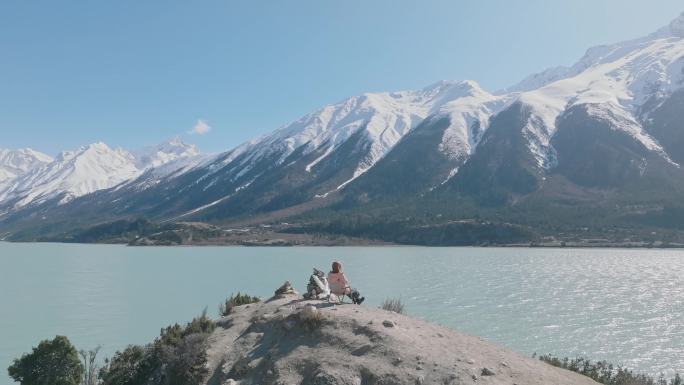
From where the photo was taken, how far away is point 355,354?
16953mm

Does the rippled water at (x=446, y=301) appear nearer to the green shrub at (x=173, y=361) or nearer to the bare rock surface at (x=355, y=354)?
the green shrub at (x=173, y=361)

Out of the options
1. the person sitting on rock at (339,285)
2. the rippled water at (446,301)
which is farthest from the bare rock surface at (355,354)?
the rippled water at (446,301)

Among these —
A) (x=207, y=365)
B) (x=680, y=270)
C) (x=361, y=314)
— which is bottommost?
(x=680, y=270)

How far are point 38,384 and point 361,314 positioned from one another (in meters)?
17.6

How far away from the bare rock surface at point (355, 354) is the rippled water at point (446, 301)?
25.9 metres

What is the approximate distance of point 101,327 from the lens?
5356 cm

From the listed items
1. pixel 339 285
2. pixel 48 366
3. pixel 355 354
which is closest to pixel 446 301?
pixel 339 285

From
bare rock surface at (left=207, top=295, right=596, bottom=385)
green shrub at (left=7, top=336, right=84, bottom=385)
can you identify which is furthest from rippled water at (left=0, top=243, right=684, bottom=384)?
bare rock surface at (left=207, top=295, right=596, bottom=385)

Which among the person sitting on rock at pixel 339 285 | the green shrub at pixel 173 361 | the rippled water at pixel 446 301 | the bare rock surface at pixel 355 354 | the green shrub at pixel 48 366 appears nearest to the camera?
the bare rock surface at pixel 355 354

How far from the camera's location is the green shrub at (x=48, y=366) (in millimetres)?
25966

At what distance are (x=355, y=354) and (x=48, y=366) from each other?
58.7 feet

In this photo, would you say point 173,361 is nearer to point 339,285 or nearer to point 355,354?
point 355,354

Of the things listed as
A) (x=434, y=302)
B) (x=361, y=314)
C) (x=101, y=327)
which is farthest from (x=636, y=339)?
(x=101, y=327)

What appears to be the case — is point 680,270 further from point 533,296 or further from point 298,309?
point 298,309
